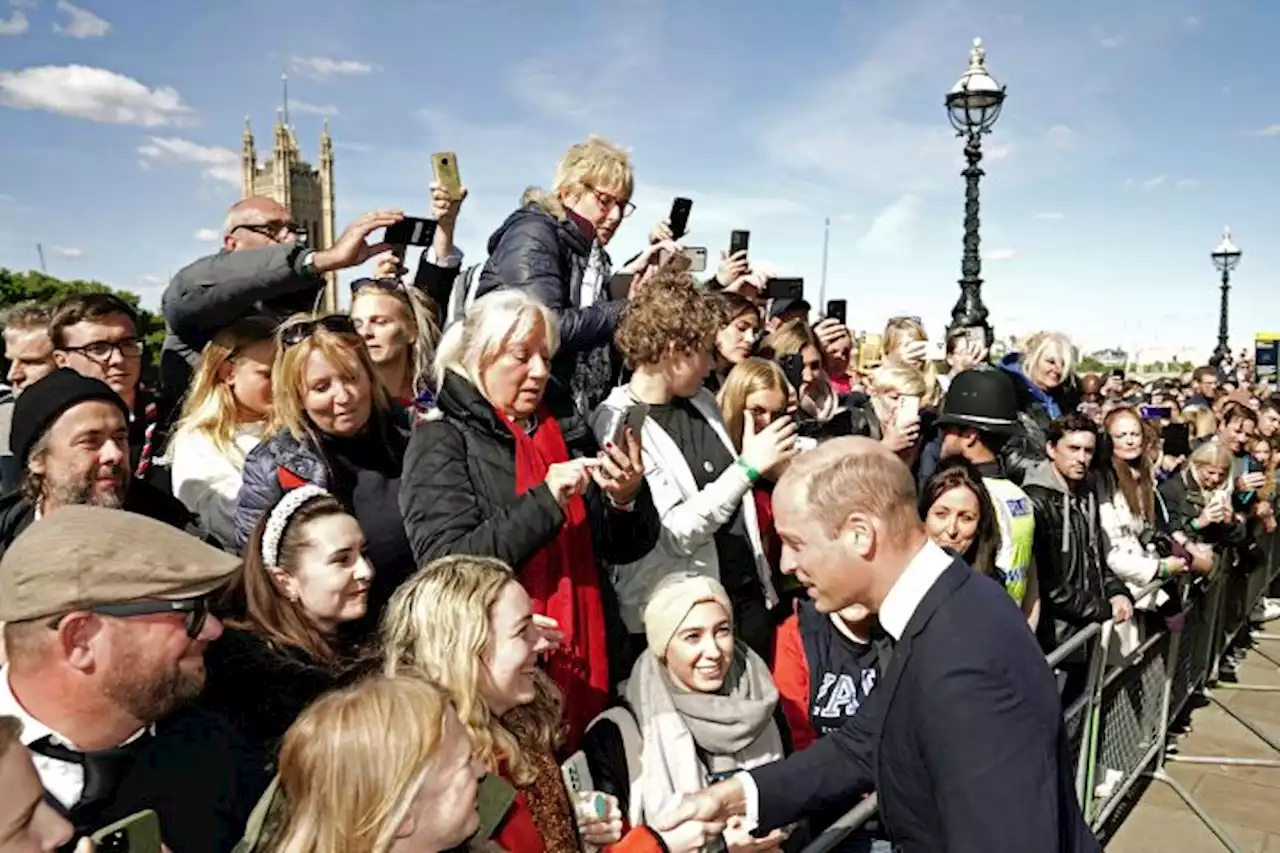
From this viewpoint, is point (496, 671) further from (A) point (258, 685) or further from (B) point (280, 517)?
(B) point (280, 517)

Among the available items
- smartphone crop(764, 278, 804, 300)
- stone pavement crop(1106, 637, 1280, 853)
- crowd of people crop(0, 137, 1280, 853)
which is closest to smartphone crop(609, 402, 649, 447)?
crowd of people crop(0, 137, 1280, 853)

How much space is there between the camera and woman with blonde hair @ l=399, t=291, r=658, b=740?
9.01 ft

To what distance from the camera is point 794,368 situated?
16.9 ft

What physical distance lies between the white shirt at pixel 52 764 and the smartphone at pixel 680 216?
3.36 meters

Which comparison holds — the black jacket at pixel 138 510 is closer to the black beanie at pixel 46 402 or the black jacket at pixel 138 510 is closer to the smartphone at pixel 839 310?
the black beanie at pixel 46 402

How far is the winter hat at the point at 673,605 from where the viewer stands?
303 centimetres

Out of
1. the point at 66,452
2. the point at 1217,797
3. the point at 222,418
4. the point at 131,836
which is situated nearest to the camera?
the point at 131,836

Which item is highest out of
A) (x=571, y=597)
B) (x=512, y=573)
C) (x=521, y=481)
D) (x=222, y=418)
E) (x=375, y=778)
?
(x=222, y=418)

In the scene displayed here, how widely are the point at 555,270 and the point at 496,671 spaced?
184 centimetres

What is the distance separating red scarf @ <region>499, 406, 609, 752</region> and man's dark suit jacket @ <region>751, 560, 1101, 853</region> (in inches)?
38.7

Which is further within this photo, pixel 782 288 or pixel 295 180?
pixel 295 180

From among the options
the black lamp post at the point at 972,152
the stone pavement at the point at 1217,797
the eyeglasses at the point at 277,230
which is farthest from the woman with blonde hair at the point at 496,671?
the black lamp post at the point at 972,152

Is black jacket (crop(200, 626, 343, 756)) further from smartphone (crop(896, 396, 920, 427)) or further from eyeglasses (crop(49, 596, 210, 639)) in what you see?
smartphone (crop(896, 396, 920, 427))

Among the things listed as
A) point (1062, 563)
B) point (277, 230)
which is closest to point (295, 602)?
point (277, 230)
